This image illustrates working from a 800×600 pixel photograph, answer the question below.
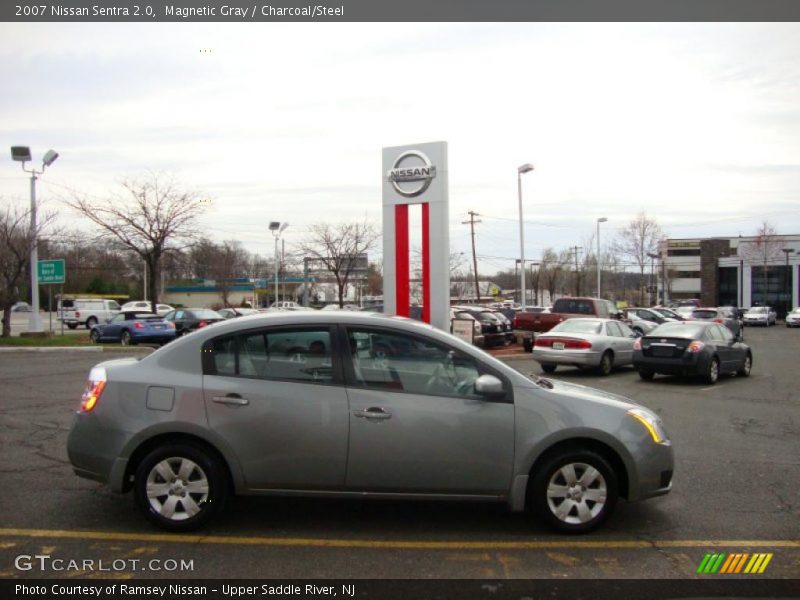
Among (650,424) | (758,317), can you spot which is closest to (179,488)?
(650,424)

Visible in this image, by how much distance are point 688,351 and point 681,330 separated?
81cm

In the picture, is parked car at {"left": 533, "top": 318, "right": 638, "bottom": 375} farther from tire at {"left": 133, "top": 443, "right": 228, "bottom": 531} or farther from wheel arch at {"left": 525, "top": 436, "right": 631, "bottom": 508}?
tire at {"left": 133, "top": 443, "right": 228, "bottom": 531}

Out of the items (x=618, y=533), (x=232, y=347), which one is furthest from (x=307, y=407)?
Answer: (x=618, y=533)

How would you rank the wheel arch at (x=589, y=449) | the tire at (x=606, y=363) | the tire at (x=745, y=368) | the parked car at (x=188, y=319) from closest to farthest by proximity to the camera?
the wheel arch at (x=589, y=449)
the tire at (x=745, y=368)
the tire at (x=606, y=363)
the parked car at (x=188, y=319)

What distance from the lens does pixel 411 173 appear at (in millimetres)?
18750

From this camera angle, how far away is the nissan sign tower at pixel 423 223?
61.0 ft

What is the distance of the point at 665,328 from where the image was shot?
1541 centimetres

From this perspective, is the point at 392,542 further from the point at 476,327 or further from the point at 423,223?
the point at 476,327

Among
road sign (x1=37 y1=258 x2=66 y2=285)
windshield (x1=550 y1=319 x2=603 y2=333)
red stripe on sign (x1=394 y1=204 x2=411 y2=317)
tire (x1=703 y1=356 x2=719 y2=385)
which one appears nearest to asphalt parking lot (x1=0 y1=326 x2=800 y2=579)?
tire (x1=703 y1=356 x2=719 y2=385)

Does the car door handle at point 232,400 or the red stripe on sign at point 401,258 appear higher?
the red stripe on sign at point 401,258

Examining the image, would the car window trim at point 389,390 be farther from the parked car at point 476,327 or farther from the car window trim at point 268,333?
the parked car at point 476,327

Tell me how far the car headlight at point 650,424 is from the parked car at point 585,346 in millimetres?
11138

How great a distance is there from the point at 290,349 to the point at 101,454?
157 centimetres

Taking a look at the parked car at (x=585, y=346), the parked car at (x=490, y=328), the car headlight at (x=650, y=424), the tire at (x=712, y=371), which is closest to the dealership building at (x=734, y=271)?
the parked car at (x=490, y=328)
